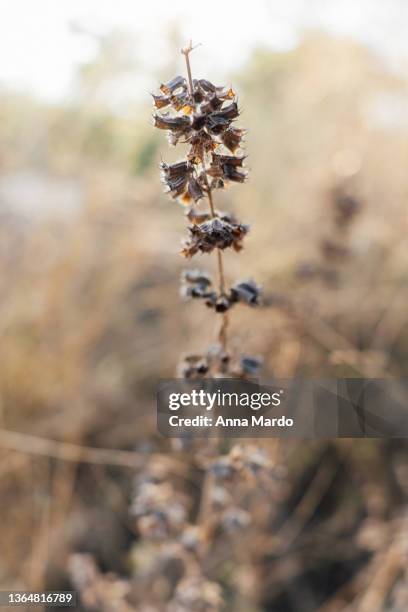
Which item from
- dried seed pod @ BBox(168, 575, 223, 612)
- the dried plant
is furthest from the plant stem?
dried seed pod @ BBox(168, 575, 223, 612)

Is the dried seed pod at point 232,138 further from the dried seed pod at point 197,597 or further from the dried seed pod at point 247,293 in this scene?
the dried seed pod at point 197,597

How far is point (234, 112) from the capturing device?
1032 millimetres

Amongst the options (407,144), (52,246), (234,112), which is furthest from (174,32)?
(234,112)

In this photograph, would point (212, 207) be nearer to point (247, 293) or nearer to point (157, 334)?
point (247, 293)

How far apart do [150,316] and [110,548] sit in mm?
1754

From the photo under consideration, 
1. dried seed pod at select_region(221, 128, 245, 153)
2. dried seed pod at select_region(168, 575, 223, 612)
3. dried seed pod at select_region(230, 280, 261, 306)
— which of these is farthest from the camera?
dried seed pod at select_region(168, 575, 223, 612)

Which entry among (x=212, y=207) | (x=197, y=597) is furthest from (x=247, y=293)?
(x=197, y=597)

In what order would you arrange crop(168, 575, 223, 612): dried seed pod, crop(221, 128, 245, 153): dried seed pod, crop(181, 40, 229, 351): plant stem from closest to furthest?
crop(181, 40, 229, 351): plant stem
crop(221, 128, 245, 153): dried seed pod
crop(168, 575, 223, 612): dried seed pod

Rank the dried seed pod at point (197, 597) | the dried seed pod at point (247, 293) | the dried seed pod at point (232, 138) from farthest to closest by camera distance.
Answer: the dried seed pod at point (197, 597) < the dried seed pod at point (247, 293) < the dried seed pod at point (232, 138)

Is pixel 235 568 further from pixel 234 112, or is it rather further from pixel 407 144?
pixel 407 144

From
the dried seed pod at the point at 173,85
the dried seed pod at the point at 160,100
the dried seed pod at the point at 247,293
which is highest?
the dried seed pod at the point at 173,85

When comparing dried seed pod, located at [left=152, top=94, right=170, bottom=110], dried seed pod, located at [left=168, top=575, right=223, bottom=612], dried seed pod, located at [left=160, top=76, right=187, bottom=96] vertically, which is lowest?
dried seed pod, located at [left=168, top=575, right=223, bottom=612]

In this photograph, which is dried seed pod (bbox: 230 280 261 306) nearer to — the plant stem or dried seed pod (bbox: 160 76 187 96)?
the plant stem

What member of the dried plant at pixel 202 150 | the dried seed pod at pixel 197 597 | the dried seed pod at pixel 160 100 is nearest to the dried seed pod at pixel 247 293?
the dried plant at pixel 202 150
